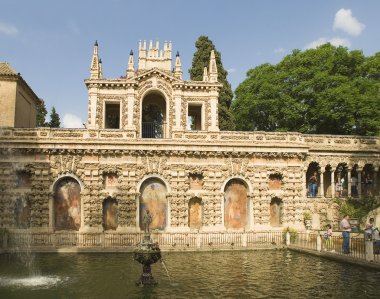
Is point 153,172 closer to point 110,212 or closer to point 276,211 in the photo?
point 110,212

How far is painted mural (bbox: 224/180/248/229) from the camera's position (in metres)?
33.1

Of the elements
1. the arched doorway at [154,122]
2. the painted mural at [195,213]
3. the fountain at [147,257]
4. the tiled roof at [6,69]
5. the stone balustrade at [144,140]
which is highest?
the tiled roof at [6,69]

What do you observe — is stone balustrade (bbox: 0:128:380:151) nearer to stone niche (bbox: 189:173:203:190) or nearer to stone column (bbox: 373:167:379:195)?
stone niche (bbox: 189:173:203:190)

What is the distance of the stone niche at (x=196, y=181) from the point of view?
108ft

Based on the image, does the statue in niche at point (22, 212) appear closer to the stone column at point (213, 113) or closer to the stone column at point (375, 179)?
the stone column at point (213, 113)

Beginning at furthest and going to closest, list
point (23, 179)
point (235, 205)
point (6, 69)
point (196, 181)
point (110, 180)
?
point (6, 69), point (235, 205), point (196, 181), point (110, 180), point (23, 179)

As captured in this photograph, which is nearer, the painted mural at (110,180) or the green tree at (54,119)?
the painted mural at (110,180)

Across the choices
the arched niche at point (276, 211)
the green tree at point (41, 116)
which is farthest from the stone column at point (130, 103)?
the green tree at point (41, 116)

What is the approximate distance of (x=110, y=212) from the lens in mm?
32312

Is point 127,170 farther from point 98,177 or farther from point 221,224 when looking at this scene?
point 221,224

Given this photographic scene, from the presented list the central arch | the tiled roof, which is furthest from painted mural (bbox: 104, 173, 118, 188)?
the tiled roof

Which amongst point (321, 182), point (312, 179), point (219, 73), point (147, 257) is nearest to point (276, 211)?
point (321, 182)

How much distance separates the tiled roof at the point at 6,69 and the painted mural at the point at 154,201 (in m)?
15.3

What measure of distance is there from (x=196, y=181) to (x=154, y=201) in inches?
145
